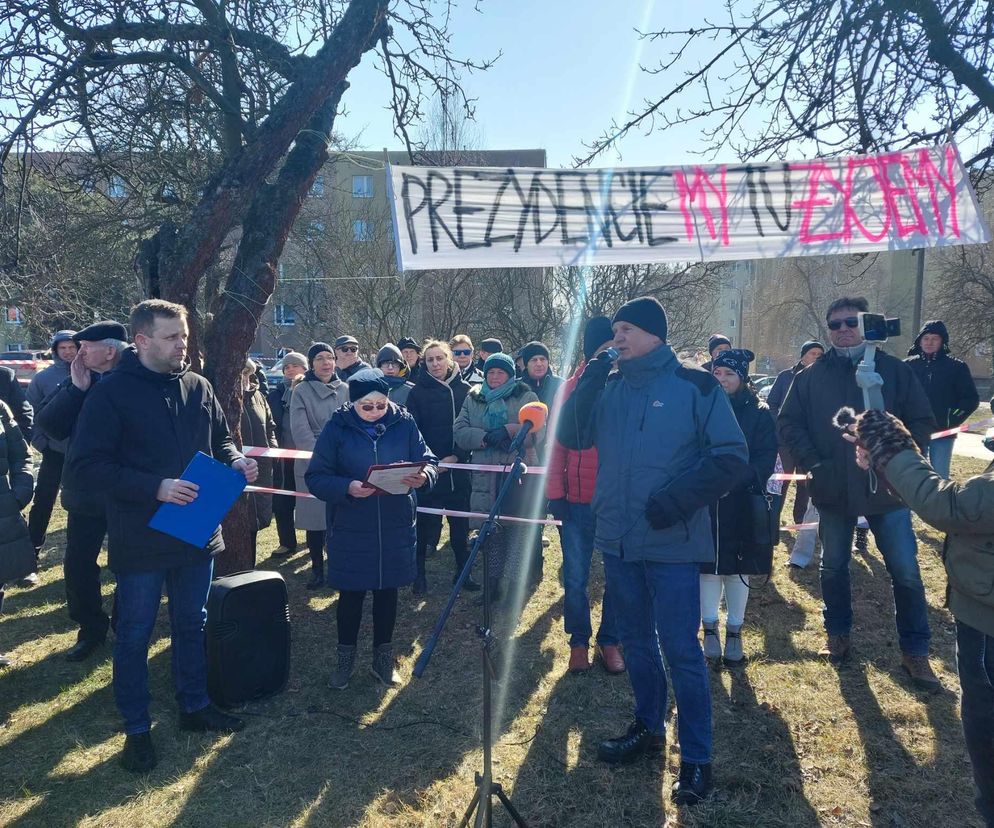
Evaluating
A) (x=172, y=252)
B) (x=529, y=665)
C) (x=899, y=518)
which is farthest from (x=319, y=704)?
(x=899, y=518)

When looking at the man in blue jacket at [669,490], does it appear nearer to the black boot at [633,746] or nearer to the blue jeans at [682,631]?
the blue jeans at [682,631]

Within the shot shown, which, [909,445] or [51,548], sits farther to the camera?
[51,548]

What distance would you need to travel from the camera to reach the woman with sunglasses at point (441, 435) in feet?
18.9

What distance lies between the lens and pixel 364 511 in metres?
3.90

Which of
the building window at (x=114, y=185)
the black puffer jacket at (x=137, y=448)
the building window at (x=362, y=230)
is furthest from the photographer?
the building window at (x=362, y=230)

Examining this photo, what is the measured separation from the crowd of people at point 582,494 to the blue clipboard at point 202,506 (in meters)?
0.10

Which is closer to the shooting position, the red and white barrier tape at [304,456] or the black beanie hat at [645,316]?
the black beanie hat at [645,316]

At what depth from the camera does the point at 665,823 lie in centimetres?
282

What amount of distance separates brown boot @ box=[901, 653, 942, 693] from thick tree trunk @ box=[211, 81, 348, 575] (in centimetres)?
446

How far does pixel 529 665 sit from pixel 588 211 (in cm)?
288

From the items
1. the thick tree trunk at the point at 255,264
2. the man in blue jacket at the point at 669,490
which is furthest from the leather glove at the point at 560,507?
the thick tree trunk at the point at 255,264

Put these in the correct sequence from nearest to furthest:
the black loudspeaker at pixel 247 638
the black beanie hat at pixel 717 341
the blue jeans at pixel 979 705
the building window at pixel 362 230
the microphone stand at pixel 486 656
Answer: the microphone stand at pixel 486 656, the blue jeans at pixel 979 705, the black loudspeaker at pixel 247 638, the black beanie hat at pixel 717 341, the building window at pixel 362 230

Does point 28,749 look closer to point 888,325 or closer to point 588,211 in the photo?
point 588,211

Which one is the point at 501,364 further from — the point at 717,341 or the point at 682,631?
the point at 717,341
